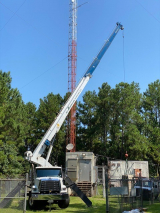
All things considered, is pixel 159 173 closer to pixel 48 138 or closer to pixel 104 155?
pixel 104 155

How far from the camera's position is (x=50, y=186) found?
45.5 feet

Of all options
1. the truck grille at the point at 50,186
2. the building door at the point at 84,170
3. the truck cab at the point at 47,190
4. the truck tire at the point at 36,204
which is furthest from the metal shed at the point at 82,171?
the truck grille at the point at 50,186

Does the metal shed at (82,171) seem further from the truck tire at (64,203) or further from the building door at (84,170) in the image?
the truck tire at (64,203)

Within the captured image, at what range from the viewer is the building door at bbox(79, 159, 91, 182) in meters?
22.3

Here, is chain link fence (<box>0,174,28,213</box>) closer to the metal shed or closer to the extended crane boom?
the extended crane boom

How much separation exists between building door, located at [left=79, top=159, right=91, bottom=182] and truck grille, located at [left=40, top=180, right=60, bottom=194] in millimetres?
8598

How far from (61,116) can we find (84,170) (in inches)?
228

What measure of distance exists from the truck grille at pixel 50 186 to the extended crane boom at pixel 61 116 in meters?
3.50

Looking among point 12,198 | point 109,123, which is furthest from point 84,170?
point 109,123

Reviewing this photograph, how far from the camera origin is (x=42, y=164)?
17.5 meters

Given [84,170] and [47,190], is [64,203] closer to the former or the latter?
[47,190]

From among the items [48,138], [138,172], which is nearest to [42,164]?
[48,138]

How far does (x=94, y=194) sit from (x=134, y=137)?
23.2 m

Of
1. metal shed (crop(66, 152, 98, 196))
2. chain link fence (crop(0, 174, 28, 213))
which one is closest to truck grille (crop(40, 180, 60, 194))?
chain link fence (crop(0, 174, 28, 213))
